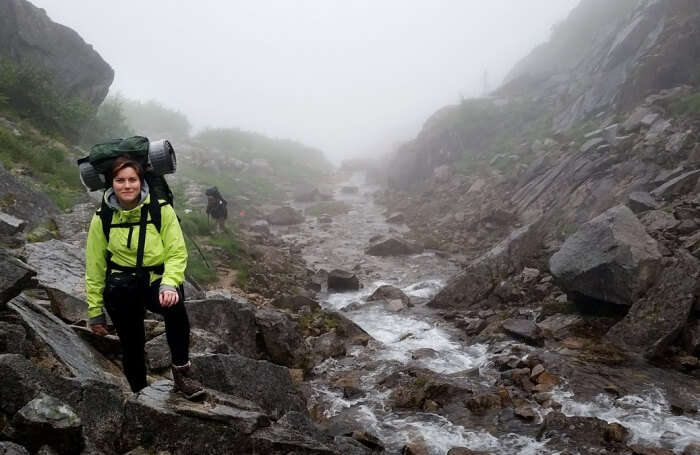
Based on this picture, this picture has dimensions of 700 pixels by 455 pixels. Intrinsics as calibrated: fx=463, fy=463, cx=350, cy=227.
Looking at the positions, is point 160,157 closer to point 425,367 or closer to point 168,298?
point 168,298

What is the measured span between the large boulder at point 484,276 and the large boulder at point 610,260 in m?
2.92

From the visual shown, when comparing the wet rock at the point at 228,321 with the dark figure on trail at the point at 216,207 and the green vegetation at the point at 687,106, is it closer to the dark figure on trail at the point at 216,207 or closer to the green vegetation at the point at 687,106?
the dark figure on trail at the point at 216,207

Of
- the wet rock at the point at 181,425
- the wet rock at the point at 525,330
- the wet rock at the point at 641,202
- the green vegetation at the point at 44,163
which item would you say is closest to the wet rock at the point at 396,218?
the wet rock at the point at 641,202

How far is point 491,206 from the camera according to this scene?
24406mm

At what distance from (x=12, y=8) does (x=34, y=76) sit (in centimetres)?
393

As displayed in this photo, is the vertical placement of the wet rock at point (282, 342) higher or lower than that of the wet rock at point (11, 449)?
lower

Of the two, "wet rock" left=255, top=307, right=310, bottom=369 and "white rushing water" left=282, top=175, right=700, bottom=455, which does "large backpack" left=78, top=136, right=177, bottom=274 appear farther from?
"wet rock" left=255, top=307, right=310, bottom=369

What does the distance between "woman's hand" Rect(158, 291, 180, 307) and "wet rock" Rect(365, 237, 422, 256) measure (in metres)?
18.3

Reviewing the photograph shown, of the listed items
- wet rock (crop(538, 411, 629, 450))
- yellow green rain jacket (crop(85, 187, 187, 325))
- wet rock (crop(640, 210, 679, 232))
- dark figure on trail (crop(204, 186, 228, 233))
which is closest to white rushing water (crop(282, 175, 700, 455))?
wet rock (crop(538, 411, 629, 450))

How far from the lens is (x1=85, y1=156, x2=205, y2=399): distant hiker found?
4367 millimetres

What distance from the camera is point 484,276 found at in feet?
49.3

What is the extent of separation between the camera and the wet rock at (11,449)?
3662 mm

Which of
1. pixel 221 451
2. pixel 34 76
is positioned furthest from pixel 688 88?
pixel 34 76

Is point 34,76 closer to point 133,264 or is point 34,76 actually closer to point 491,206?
point 133,264
